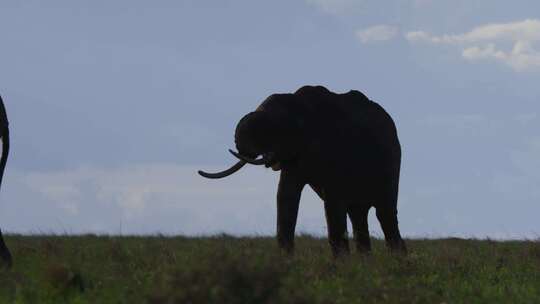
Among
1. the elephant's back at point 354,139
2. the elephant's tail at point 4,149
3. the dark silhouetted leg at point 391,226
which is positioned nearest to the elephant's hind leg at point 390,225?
the dark silhouetted leg at point 391,226

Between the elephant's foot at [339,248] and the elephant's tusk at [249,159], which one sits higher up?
the elephant's tusk at [249,159]

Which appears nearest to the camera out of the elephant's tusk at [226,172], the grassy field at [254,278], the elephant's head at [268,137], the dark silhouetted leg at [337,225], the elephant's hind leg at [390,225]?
the grassy field at [254,278]

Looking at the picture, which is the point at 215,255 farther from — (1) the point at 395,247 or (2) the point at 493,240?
(2) the point at 493,240

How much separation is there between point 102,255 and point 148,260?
187cm

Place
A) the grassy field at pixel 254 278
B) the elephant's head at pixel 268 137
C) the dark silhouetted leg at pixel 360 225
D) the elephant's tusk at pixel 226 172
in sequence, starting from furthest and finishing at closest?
the dark silhouetted leg at pixel 360 225 → the elephant's tusk at pixel 226 172 → the elephant's head at pixel 268 137 → the grassy field at pixel 254 278

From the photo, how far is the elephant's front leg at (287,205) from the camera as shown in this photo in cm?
1381

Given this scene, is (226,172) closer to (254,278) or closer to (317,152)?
(317,152)

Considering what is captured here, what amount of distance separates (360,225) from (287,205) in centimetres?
230

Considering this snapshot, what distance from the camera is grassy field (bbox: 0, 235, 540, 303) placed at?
6.57 m

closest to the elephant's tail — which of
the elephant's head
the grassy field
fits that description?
the grassy field

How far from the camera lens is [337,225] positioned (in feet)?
45.9

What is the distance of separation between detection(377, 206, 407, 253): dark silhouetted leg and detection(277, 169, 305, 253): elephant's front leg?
2197 millimetres

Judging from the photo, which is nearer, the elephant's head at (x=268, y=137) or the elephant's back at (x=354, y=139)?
the elephant's head at (x=268, y=137)

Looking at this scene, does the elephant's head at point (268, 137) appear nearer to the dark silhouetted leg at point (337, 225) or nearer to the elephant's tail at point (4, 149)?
the dark silhouetted leg at point (337, 225)
